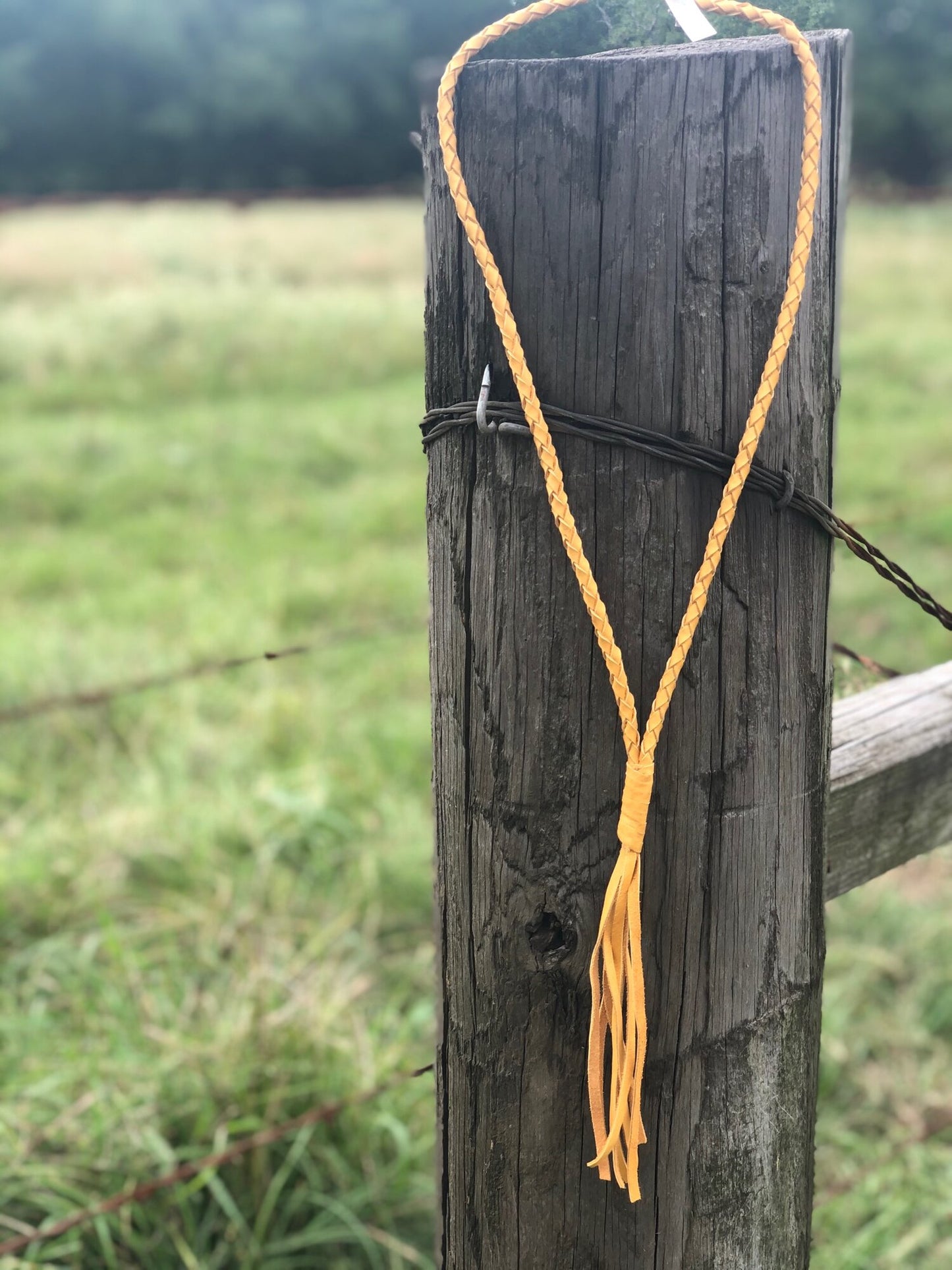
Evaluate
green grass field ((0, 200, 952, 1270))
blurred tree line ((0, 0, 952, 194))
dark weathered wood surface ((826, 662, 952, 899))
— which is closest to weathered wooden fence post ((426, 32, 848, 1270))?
dark weathered wood surface ((826, 662, 952, 899))

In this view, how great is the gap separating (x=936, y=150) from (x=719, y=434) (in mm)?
25028

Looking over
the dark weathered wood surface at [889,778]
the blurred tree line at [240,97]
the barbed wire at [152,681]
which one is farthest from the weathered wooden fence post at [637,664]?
the blurred tree line at [240,97]

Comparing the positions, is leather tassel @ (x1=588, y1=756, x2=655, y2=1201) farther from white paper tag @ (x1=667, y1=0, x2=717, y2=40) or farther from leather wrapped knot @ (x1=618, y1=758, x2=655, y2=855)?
white paper tag @ (x1=667, y1=0, x2=717, y2=40)

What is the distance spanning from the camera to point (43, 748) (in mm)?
3443

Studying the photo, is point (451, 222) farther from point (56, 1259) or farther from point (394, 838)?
point (394, 838)

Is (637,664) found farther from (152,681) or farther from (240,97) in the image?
(240,97)

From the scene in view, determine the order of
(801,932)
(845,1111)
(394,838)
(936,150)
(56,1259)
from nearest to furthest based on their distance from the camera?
(801,932) → (56,1259) → (845,1111) → (394,838) → (936,150)

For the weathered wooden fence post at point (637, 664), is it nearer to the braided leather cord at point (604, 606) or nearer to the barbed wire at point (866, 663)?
the braided leather cord at point (604, 606)

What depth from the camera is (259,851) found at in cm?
288

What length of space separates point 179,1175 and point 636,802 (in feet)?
3.87

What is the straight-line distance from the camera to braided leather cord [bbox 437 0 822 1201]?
0.84 m

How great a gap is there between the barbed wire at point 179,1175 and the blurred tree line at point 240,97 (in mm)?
20922

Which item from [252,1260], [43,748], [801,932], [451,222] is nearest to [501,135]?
[451,222]

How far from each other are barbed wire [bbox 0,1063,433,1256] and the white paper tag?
1145 mm
